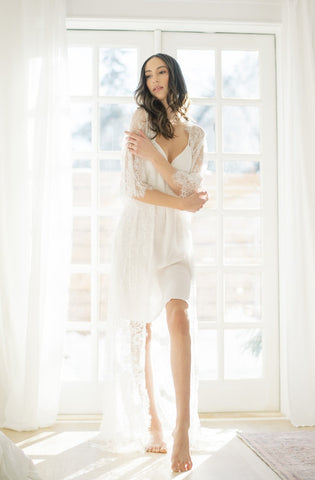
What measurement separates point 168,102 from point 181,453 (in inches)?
64.6

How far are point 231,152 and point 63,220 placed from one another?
113 cm

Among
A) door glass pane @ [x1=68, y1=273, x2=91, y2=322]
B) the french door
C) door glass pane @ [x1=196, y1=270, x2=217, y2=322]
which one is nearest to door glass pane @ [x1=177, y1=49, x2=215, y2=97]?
the french door

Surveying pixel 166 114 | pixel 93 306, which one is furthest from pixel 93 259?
pixel 166 114

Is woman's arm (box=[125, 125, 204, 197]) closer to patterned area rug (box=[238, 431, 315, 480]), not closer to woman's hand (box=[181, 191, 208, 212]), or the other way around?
woman's hand (box=[181, 191, 208, 212])

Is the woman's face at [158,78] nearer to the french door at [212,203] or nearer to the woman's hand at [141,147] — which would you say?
the woman's hand at [141,147]

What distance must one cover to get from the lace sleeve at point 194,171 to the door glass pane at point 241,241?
74 centimetres

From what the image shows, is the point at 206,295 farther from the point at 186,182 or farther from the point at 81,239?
the point at 186,182

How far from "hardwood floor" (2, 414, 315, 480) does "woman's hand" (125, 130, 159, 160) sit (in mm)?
1385

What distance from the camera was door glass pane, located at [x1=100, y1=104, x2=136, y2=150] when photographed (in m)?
3.09

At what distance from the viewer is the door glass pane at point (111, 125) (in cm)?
309

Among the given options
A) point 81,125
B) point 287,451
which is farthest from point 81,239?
point 287,451

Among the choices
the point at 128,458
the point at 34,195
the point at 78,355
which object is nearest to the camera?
the point at 128,458

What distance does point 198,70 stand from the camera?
123 inches

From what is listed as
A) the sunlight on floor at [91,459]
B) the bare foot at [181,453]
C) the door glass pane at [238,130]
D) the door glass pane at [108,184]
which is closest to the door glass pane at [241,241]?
the door glass pane at [238,130]
